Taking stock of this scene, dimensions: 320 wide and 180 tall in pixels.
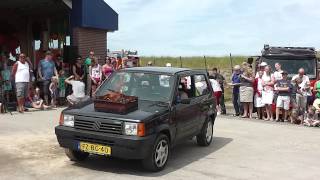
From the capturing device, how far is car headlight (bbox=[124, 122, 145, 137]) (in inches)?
310

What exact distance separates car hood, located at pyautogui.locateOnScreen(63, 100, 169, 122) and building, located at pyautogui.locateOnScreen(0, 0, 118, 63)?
1053 centimetres

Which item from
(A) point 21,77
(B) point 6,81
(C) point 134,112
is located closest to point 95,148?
(C) point 134,112

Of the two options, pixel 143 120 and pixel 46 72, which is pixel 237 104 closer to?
pixel 46 72

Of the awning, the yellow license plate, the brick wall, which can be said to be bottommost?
the yellow license plate

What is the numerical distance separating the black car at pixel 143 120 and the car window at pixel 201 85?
0.03 meters

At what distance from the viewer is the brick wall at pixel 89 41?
19.4 meters

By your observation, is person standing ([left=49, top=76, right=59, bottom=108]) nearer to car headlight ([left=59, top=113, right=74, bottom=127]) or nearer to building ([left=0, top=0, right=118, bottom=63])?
building ([left=0, top=0, right=118, bottom=63])

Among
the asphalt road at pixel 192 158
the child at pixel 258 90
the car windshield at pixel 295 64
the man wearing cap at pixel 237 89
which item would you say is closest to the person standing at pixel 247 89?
the child at pixel 258 90

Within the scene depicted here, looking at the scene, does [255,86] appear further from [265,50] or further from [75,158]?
[75,158]

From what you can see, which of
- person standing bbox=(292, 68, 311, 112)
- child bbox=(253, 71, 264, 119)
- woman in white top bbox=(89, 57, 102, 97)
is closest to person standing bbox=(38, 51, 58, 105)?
woman in white top bbox=(89, 57, 102, 97)

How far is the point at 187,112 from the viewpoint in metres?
9.48

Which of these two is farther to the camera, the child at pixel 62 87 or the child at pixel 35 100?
the child at pixel 62 87

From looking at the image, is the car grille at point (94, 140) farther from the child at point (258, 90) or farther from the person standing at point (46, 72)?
the child at point (258, 90)

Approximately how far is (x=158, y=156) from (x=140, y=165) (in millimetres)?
576
